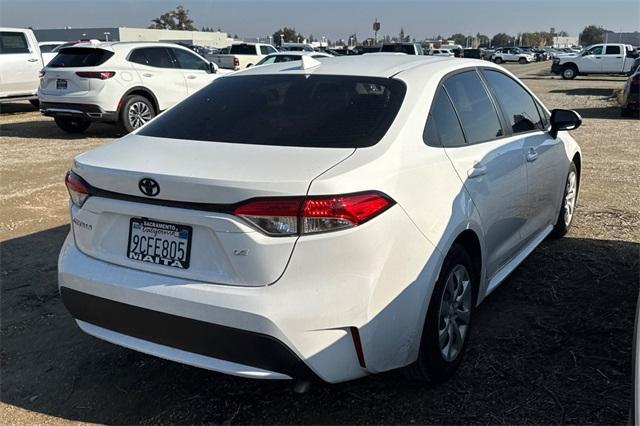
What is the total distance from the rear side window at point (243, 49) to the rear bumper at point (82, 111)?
52.3ft

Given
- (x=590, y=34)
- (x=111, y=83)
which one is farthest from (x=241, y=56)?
(x=590, y=34)

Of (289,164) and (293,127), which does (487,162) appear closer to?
(293,127)

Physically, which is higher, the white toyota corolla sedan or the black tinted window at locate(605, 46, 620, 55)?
the black tinted window at locate(605, 46, 620, 55)

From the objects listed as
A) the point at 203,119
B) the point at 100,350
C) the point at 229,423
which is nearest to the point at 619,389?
the point at 229,423

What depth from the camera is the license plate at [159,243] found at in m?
2.55

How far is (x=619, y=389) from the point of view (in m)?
3.10

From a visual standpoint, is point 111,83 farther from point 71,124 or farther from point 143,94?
point 71,124

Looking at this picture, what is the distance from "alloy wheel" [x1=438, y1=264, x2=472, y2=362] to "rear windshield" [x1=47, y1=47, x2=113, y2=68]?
9.99m

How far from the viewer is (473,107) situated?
3691mm

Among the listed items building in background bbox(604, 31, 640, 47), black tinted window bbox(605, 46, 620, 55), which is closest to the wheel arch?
black tinted window bbox(605, 46, 620, 55)

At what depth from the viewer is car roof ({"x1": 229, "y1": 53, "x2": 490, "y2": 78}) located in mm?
3453

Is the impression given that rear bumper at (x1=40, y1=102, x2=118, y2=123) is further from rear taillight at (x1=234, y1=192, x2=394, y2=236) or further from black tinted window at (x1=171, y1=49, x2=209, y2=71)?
rear taillight at (x1=234, y1=192, x2=394, y2=236)

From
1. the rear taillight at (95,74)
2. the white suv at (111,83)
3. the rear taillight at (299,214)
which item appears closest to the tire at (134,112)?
the white suv at (111,83)

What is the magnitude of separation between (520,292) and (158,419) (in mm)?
2644
